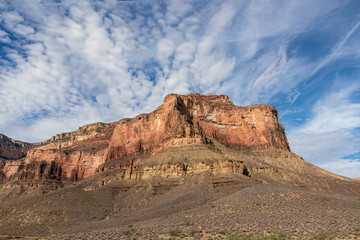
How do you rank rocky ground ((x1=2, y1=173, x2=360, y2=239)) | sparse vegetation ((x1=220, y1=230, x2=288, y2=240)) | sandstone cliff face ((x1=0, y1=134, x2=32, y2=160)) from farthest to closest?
1. sandstone cliff face ((x1=0, y1=134, x2=32, y2=160))
2. rocky ground ((x1=2, y1=173, x2=360, y2=239))
3. sparse vegetation ((x1=220, y1=230, x2=288, y2=240))

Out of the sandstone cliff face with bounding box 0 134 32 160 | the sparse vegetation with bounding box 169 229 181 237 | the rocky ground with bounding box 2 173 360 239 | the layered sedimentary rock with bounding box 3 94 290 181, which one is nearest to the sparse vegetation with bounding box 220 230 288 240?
the rocky ground with bounding box 2 173 360 239

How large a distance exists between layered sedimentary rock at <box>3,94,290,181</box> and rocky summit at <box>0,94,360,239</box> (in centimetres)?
50

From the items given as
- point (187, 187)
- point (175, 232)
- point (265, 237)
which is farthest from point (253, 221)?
point (187, 187)

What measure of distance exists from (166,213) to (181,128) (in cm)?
4213

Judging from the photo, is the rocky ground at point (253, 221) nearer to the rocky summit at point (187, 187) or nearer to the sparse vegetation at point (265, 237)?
the sparse vegetation at point (265, 237)

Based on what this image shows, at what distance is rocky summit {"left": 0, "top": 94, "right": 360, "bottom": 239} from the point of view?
81.7 feet

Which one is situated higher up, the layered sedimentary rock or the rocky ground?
the layered sedimentary rock

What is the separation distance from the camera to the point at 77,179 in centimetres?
12338

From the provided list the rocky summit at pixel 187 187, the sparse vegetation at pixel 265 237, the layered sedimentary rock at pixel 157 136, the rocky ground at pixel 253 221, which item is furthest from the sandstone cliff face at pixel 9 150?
the sparse vegetation at pixel 265 237

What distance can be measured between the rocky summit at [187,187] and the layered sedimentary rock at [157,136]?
50 cm

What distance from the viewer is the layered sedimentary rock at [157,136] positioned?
100663 mm

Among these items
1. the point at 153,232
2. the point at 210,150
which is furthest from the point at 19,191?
the point at 153,232

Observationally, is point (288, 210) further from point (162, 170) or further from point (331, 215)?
point (162, 170)

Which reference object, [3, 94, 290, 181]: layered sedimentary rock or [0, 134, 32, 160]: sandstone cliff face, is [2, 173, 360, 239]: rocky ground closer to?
[3, 94, 290, 181]: layered sedimentary rock
